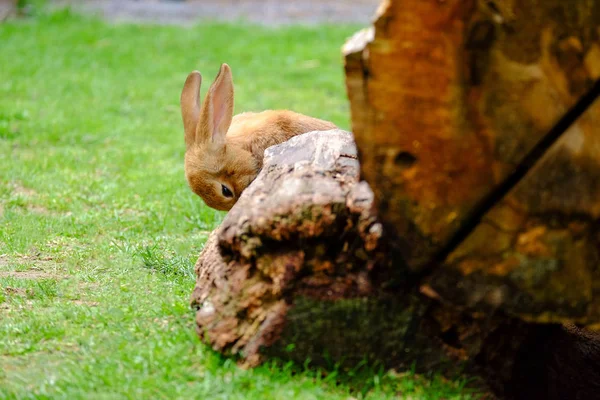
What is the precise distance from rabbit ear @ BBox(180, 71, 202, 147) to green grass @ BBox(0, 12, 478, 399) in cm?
59

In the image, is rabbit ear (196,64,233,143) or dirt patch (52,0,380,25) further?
dirt patch (52,0,380,25)

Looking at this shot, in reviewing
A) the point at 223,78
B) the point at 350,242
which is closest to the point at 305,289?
the point at 350,242

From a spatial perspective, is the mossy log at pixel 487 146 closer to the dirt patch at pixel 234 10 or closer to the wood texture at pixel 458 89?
the wood texture at pixel 458 89

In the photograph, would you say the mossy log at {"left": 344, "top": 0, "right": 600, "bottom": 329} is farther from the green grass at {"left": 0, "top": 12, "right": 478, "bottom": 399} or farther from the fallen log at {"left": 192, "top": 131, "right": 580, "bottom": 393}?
the green grass at {"left": 0, "top": 12, "right": 478, "bottom": 399}

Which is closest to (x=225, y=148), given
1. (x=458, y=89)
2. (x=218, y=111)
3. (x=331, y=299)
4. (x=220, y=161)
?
(x=220, y=161)

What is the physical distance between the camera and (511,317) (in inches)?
138

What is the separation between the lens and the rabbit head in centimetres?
540

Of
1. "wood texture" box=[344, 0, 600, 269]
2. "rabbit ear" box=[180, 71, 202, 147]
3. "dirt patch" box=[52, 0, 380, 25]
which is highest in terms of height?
"wood texture" box=[344, 0, 600, 269]

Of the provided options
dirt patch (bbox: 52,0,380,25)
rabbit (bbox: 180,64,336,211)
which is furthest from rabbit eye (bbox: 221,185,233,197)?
dirt patch (bbox: 52,0,380,25)

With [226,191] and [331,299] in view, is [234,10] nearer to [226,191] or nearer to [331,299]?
[226,191]

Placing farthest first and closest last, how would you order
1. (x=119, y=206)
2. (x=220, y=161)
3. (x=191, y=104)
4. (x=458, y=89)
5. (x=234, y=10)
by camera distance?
(x=234, y=10)
(x=119, y=206)
(x=191, y=104)
(x=220, y=161)
(x=458, y=89)

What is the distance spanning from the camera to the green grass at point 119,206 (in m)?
3.50

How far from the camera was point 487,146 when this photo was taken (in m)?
3.03

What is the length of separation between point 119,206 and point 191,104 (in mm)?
940
